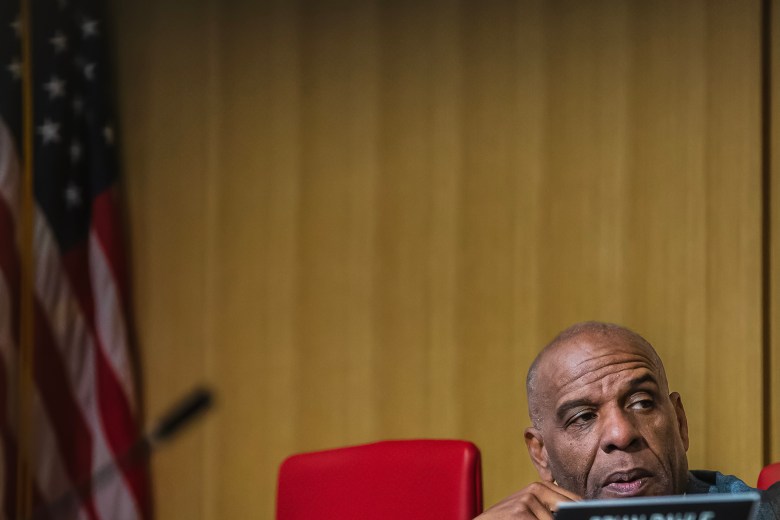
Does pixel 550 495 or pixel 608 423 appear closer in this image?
pixel 550 495

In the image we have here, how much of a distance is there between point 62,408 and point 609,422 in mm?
2019

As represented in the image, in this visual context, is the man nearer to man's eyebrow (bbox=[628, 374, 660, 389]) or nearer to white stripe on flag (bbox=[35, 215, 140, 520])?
man's eyebrow (bbox=[628, 374, 660, 389])

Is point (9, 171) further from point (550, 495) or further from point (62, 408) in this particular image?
point (550, 495)

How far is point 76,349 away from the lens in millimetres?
3533

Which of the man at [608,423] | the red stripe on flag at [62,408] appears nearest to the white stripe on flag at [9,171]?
the red stripe on flag at [62,408]

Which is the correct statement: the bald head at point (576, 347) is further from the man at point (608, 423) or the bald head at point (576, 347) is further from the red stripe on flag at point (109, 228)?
the red stripe on flag at point (109, 228)

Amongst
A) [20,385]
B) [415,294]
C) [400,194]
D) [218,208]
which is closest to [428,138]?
[400,194]

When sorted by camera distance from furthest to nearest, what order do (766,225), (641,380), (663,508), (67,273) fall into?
(67,273), (766,225), (641,380), (663,508)

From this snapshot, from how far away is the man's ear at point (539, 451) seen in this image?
92.5 inches

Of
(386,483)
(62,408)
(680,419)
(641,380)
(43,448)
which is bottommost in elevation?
(43,448)

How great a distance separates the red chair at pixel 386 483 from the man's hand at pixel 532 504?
273 millimetres

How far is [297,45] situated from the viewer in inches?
141

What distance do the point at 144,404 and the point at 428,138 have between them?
1.30 m

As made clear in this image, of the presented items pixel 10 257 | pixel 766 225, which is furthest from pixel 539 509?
pixel 10 257
